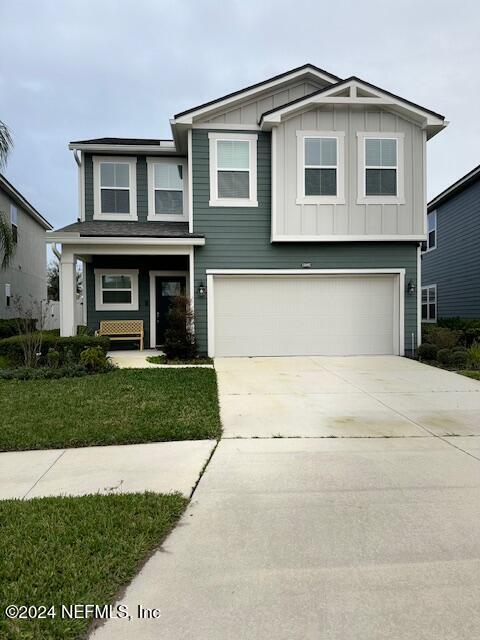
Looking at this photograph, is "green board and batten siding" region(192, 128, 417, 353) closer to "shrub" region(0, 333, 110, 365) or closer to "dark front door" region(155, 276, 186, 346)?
"dark front door" region(155, 276, 186, 346)

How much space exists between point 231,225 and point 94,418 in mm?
6715

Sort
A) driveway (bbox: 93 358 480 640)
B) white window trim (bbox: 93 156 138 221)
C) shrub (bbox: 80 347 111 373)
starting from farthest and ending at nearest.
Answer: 1. white window trim (bbox: 93 156 138 221)
2. shrub (bbox: 80 347 111 373)
3. driveway (bbox: 93 358 480 640)

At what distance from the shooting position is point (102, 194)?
1233 centimetres

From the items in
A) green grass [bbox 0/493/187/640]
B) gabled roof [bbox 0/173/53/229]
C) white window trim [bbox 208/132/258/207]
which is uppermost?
gabled roof [bbox 0/173/53/229]

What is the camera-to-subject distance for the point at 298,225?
34.9ft

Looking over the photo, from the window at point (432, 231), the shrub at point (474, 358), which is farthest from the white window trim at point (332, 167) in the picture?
the window at point (432, 231)

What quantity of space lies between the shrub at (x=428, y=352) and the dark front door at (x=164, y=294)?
6812mm

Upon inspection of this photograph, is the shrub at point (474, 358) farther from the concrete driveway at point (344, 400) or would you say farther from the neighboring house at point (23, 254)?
the neighboring house at point (23, 254)

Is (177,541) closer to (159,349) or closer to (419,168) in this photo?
(159,349)

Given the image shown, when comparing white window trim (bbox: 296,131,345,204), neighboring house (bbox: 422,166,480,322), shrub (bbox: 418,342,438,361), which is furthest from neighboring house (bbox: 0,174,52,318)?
neighboring house (bbox: 422,166,480,322)

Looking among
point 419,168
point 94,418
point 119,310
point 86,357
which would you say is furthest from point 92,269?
point 419,168

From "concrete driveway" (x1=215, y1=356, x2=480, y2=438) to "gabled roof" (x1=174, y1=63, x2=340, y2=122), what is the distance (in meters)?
6.25

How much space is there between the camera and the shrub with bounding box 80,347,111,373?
870cm

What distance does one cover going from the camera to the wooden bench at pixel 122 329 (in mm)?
12039
